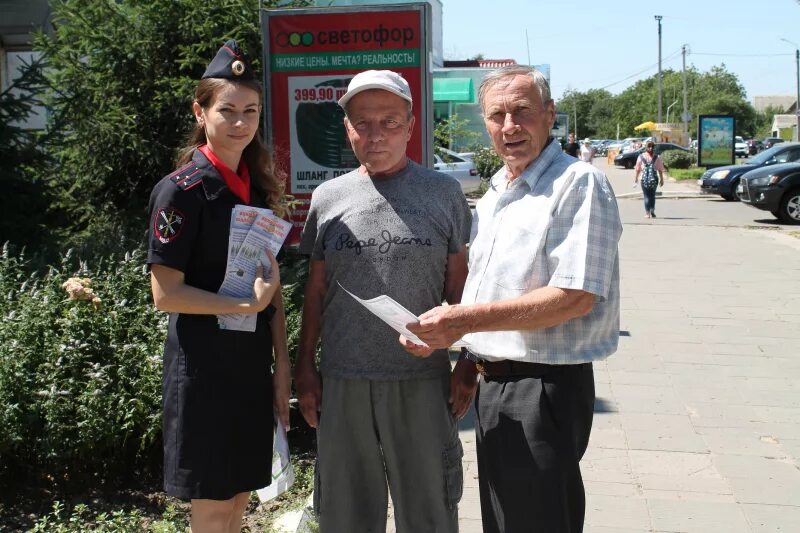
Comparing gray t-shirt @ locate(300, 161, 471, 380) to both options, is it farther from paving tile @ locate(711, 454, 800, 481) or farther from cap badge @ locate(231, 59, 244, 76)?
paving tile @ locate(711, 454, 800, 481)

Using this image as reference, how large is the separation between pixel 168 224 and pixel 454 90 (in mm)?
41250

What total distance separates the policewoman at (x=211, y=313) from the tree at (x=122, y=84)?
5039 millimetres

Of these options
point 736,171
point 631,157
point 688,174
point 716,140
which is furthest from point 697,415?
point 631,157

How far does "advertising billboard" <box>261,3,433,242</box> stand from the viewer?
6.25 metres

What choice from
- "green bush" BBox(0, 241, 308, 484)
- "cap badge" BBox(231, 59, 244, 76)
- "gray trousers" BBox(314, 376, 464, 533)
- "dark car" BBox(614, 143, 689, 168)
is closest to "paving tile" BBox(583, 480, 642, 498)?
"gray trousers" BBox(314, 376, 464, 533)

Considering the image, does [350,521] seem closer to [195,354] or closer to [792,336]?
[195,354]

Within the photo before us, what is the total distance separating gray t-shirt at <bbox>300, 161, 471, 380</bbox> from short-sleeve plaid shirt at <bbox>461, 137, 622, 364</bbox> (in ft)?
0.80

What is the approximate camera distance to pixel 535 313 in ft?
8.57

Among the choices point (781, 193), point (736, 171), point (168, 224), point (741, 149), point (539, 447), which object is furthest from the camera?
point (741, 149)

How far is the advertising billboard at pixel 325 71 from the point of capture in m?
6.25

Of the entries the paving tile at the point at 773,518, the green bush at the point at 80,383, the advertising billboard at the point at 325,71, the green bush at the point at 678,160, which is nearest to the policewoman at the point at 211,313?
the green bush at the point at 80,383

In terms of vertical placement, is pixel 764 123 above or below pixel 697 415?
above

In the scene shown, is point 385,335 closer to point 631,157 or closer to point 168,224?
point 168,224

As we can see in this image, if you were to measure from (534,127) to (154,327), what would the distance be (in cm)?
280
